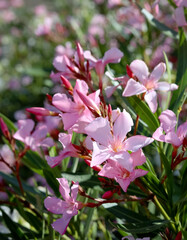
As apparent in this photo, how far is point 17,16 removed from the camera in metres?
4.62

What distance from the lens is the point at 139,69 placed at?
667mm

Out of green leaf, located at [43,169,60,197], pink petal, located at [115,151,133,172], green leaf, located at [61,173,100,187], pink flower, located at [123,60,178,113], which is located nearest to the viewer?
pink petal, located at [115,151,133,172]

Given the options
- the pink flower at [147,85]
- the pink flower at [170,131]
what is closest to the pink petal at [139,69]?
the pink flower at [147,85]

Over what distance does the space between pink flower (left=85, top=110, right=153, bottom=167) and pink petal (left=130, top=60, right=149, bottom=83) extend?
13cm

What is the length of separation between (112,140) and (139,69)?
0.17 metres

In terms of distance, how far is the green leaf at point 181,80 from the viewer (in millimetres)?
725

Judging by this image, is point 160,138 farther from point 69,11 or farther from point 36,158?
point 69,11

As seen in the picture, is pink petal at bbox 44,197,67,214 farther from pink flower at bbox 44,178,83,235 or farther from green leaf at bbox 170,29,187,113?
green leaf at bbox 170,29,187,113

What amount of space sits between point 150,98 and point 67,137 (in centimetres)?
17

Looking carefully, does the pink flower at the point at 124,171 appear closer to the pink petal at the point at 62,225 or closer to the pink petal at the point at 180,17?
the pink petal at the point at 62,225

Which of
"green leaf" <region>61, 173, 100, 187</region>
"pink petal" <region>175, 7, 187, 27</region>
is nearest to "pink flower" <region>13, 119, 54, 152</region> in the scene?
"green leaf" <region>61, 173, 100, 187</region>

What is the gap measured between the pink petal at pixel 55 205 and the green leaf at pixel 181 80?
306 millimetres

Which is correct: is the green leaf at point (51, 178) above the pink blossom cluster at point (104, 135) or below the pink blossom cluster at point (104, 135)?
below

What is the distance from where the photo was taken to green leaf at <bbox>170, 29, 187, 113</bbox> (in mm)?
725
